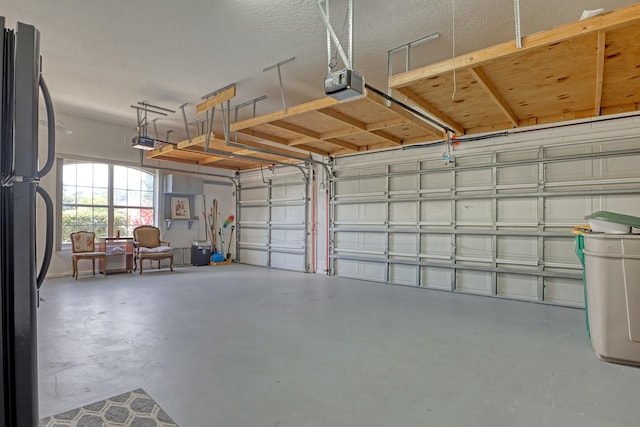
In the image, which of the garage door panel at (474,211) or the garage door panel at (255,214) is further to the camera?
the garage door panel at (255,214)

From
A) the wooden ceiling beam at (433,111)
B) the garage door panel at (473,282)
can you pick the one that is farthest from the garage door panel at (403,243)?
the wooden ceiling beam at (433,111)

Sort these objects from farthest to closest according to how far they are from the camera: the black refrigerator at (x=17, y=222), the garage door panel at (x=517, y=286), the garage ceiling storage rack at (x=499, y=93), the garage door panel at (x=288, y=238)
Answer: the garage door panel at (x=288, y=238) < the garage door panel at (x=517, y=286) < the garage ceiling storage rack at (x=499, y=93) < the black refrigerator at (x=17, y=222)

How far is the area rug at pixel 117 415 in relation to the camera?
1.88 metres

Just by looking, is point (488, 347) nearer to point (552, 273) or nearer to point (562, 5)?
point (552, 273)

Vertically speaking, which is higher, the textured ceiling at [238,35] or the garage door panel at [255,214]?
the textured ceiling at [238,35]

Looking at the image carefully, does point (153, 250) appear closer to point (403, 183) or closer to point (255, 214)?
point (255, 214)

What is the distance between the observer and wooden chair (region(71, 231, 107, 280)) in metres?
6.54

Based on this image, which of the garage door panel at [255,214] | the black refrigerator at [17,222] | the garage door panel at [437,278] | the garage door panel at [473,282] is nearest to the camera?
the black refrigerator at [17,222]

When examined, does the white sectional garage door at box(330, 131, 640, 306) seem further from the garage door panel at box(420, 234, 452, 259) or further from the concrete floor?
the concrete floor

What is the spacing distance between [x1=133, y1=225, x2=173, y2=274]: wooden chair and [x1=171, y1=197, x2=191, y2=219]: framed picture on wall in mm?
694

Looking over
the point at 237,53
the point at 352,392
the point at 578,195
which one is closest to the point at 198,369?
the point at 352,392

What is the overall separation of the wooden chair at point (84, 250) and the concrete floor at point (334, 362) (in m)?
1.83

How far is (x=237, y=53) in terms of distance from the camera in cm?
394

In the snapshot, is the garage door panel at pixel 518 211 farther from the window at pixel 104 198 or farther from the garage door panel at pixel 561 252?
the window at pixel 104 198
